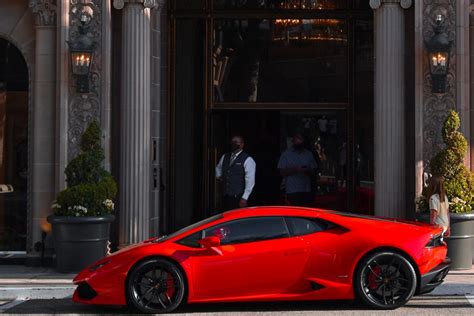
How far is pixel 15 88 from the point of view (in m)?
15.6

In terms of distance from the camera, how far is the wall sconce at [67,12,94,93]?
578 inches

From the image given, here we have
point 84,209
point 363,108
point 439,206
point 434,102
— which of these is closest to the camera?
point 439,206

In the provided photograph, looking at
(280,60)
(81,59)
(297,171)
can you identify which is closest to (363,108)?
(280,60)

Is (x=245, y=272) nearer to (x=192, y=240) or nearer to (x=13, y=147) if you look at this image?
(x=192, y=240)

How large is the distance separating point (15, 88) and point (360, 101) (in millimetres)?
6452

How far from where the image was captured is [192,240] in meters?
10.7

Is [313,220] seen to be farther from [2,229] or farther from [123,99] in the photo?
[2,229]

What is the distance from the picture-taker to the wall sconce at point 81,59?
48.2ft

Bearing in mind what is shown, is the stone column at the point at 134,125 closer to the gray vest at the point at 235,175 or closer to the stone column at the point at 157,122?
the stone column at the point at 157,122

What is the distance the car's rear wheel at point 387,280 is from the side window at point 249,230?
103cm

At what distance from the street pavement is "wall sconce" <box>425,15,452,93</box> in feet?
10.2

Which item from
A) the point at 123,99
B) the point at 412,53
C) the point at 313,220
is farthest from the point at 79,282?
the point at 412,53

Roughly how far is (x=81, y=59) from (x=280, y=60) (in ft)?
14.6

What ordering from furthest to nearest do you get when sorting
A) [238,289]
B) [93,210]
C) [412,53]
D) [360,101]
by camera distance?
1. [360,101]
2. [412,53]
3. [93,210]
4. [238,289]
